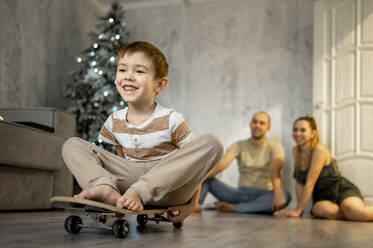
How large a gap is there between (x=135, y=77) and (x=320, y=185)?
2370 mm

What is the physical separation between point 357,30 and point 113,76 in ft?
8.33

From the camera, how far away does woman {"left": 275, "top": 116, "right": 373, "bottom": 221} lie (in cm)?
313

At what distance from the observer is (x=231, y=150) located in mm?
4332

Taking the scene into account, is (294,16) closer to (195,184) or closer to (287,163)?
(287,163)

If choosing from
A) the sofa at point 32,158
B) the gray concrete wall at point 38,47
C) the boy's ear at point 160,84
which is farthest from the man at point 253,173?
the boy's ear at point 160,84

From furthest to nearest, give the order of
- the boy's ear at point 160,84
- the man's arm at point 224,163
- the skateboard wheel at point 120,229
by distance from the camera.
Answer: the man's arm at point 224,163 < the boy's ear at point 160,84 < the skateboard wheel at point 120,229

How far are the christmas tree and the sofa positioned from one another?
111cm

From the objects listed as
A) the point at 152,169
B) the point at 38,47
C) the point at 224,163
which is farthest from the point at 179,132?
the point at 38,47

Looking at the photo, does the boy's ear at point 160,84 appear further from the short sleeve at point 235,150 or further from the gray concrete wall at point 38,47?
the short sleeve at point 235,150

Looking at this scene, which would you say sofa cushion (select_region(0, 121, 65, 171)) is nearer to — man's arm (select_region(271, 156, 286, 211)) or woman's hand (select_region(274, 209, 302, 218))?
woman's hand (select_region(274, 209, 302, 218))

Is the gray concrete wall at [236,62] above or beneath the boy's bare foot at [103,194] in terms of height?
above

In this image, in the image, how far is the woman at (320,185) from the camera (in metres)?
3.13

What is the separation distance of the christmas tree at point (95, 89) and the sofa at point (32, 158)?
3.65 ft

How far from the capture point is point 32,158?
2.49 meters
